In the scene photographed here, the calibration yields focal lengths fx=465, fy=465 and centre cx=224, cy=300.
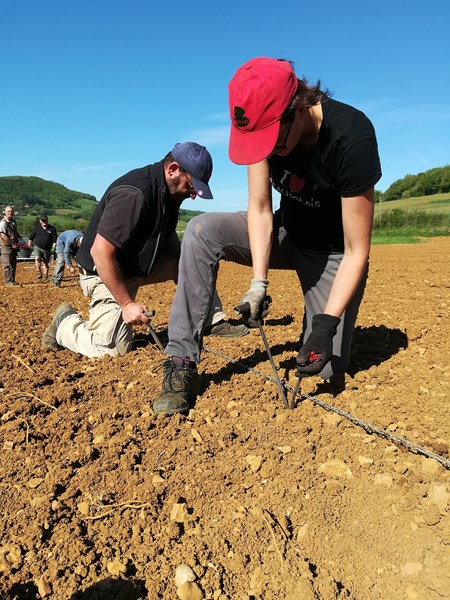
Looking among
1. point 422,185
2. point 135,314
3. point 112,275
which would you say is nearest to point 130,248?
point 112,275

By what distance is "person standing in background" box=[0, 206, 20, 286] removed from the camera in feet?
31.6

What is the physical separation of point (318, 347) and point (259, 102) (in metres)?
1.16

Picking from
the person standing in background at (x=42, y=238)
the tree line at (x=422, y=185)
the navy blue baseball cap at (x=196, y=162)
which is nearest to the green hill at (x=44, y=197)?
the tree line at (x=422, y=185)

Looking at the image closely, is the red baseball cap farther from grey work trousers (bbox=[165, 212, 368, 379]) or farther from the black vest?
the black vest

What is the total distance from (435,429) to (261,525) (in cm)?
109

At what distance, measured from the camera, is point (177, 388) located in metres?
2.55

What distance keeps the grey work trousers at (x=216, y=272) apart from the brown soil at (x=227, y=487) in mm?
331

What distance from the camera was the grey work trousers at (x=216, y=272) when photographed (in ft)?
8.61

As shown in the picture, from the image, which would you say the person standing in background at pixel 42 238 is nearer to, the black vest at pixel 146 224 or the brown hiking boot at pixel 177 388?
the black vest at pixel 146 224

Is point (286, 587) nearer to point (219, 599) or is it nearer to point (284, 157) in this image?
point (219, 599)

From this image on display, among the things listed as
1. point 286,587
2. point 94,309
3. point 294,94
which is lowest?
point 286,587

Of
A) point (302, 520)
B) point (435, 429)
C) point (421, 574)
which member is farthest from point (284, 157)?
point (421, 574)

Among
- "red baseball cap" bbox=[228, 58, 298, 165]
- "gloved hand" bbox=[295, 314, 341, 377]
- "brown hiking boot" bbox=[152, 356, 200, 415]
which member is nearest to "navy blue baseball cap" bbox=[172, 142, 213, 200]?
"red baseball cap" bbox=[228, 58, 298, 165]

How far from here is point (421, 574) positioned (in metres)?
1.54
